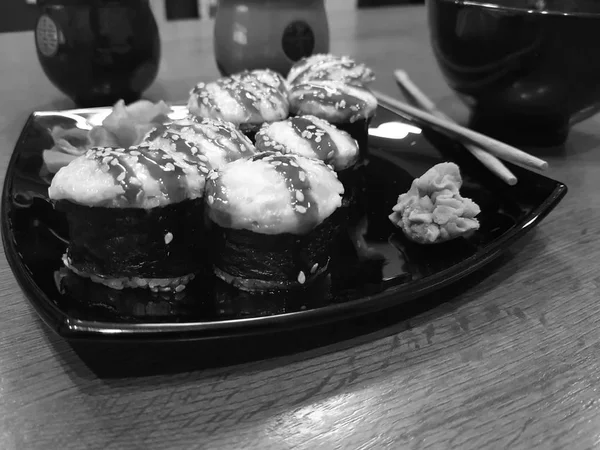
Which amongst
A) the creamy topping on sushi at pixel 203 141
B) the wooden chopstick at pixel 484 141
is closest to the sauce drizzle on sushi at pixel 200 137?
the creamy topping on sushi at pixel 203 141

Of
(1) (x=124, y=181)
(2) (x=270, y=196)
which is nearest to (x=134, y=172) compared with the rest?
(1) (x=124, y=181)

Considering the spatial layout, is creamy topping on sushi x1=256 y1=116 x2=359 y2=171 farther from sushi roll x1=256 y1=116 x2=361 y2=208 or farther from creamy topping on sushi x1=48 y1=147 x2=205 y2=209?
creamy topping on sushi x1=48 y1=147 x2=205 y2=209

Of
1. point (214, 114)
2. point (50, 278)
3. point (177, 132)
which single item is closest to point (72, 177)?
point (50, 278)

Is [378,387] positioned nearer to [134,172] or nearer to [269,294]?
[269,294]

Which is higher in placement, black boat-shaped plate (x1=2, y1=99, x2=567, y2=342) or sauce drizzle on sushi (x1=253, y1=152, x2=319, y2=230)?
sauce drizzle on sushi (x1=253, y1=152, x2=319, y2=230)

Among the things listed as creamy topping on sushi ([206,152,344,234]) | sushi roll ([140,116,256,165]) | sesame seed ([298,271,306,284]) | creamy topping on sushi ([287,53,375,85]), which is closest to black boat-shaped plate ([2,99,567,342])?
sesame seed ([298,271,306,284])

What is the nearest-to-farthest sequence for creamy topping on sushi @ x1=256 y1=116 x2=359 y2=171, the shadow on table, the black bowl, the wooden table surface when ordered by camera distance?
the wooden table surface → the shadow on table → creamy topping on sushi @ x1=256 y1=116 x2=359 y2=171 → the black bowl

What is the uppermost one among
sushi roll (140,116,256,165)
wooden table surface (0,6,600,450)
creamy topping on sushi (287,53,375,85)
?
creamy topping on sushi (287,53,375,85)
